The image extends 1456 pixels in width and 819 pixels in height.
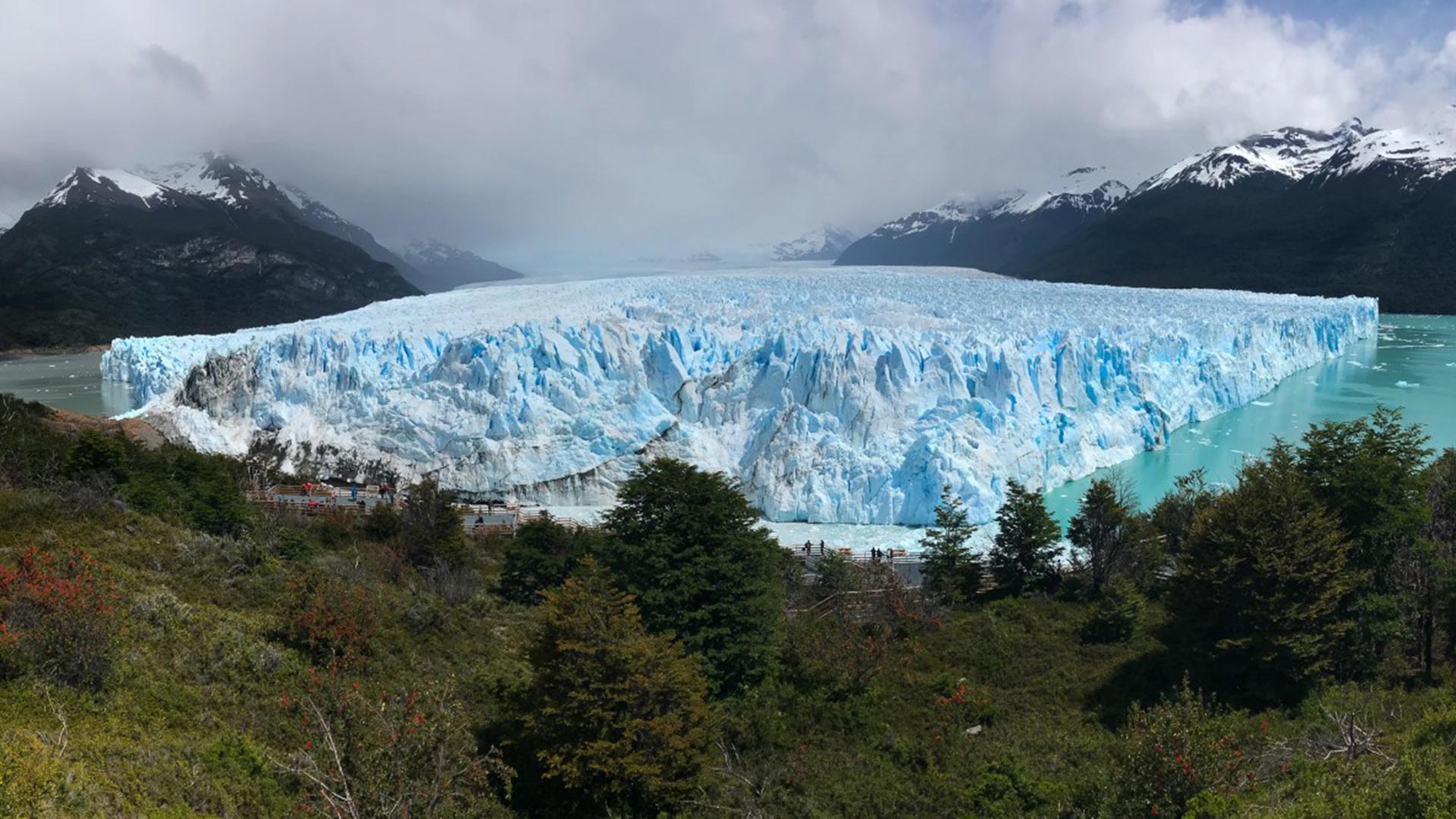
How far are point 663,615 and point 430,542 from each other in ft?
25.1

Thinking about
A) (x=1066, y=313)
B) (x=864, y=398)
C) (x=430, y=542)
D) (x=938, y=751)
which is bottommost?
(x=938, y=751)

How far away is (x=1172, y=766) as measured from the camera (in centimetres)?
642

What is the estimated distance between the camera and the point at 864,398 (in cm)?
2191

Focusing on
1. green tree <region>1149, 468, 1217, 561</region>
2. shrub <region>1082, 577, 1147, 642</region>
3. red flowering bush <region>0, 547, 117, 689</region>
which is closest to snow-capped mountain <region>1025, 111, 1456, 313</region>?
green tree <region>1149, 468, 1217, 561</region>

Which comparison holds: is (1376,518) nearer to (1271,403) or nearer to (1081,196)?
(1271,403)

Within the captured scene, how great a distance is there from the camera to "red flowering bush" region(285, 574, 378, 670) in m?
9.11

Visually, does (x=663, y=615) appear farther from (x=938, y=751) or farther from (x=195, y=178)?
(x=195, y=178)

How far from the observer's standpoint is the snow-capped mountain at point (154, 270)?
7312 cm

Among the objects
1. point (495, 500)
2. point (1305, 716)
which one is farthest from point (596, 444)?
point (1305, 716)

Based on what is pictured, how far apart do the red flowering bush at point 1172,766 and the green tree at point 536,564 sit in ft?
31.5

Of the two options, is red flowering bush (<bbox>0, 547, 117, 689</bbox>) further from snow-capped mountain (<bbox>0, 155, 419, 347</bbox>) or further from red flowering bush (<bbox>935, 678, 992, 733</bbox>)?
snow-capped mountain (<bbox>0, 155, 419, 347</bbox>)

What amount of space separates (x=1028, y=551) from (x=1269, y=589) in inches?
219

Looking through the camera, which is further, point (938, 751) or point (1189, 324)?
point (1189, 324)

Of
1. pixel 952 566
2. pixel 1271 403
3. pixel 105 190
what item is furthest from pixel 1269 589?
pixel 105 190
